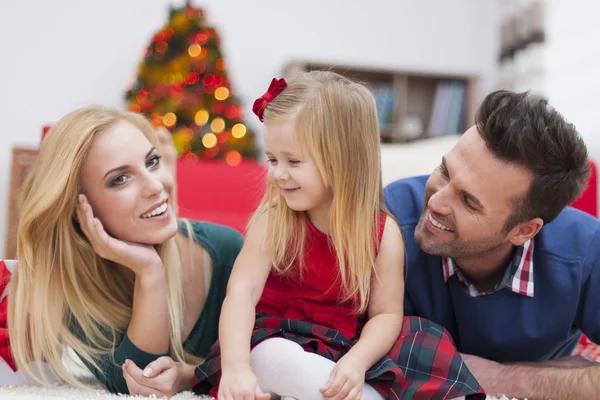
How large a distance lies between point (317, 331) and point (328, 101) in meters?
0.49

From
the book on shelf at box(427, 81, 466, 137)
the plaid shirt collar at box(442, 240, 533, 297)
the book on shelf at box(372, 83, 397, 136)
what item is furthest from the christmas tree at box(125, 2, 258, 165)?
the plaid shirt collar at box(442, 240, 533, 297)

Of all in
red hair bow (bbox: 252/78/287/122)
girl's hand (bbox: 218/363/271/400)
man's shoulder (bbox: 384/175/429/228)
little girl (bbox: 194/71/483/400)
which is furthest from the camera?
man's shoulder (bbox: 384/175/429/228)

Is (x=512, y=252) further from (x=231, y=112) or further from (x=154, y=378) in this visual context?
(x=231, y=112)

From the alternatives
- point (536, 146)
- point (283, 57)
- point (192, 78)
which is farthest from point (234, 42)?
point (536, 146)

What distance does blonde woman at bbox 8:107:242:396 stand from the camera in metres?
1.47

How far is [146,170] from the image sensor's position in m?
1.55

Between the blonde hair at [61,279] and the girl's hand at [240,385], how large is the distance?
14.0 inches

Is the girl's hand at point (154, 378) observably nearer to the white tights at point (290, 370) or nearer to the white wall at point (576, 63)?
the white tights at point (290, 370)

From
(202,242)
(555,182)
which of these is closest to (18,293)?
(202,242)

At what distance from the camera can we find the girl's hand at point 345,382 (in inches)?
47.5

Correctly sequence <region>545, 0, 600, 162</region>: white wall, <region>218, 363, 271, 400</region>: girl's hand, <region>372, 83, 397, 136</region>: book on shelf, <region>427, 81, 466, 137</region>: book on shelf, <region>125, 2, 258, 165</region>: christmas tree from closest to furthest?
<region>218, 363, 271, 400</region>: girl's hand → <region>545, 0, 600, 162</region>: white wall → <region>125, 2, 258, 165</region>: christmas tree → <region>372, 83, 397, 136</region>: book on shelf → <region>427, 81, 466, 137</region>: book on shelf

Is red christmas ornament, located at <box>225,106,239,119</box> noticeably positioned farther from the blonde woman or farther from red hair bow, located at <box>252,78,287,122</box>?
red hair bow, located at <box>252,78,287,122</box>

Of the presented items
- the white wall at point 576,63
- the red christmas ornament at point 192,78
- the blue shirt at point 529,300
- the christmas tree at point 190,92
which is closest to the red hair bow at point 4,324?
the blue shirt at point 529,300

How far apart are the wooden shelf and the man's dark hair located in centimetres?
336
